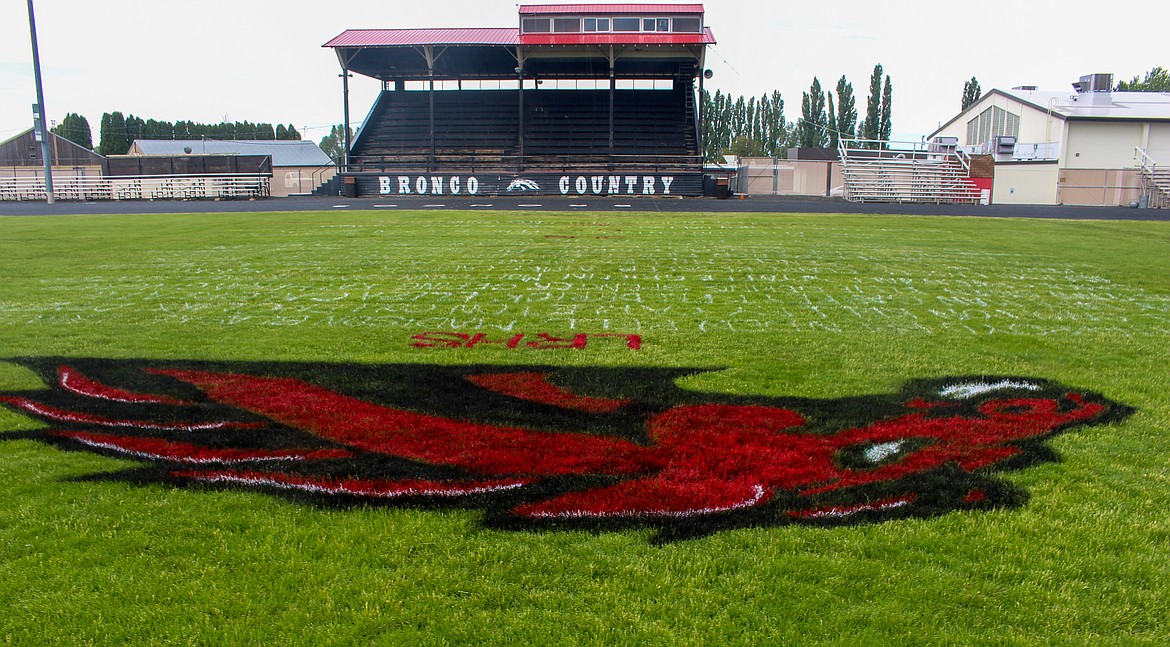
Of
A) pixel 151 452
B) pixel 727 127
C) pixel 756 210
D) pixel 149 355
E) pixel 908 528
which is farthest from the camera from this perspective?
pixel 727 127

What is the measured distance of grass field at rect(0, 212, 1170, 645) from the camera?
304 cm

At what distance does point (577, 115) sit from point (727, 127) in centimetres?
4946

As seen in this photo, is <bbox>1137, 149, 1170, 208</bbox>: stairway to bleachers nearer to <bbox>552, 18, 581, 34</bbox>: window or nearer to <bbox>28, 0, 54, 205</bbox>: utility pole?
<bbox>552, 18, 581, 34</bbox>: window

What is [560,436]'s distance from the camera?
16.7 feet

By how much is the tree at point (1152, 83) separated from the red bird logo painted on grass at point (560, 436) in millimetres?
83868

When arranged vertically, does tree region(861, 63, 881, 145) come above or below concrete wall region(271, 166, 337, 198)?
above

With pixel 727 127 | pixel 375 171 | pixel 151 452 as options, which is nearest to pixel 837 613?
pixel 151 452

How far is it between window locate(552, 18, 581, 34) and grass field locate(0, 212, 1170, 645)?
27.8 meters

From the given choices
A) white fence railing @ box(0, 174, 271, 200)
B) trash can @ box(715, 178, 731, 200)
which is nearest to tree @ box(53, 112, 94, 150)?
white fence railing @ box(0, 174, 271, 200)

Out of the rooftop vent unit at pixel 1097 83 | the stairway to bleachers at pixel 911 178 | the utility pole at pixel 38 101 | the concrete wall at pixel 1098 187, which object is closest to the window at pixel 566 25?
the stairway to bleachers at pixel 911 178

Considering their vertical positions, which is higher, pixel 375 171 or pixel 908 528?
pixel 375 171

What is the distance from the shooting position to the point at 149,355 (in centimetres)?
721

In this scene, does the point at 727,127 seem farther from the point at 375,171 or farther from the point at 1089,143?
the point at 375,171

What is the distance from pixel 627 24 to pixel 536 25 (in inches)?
178
